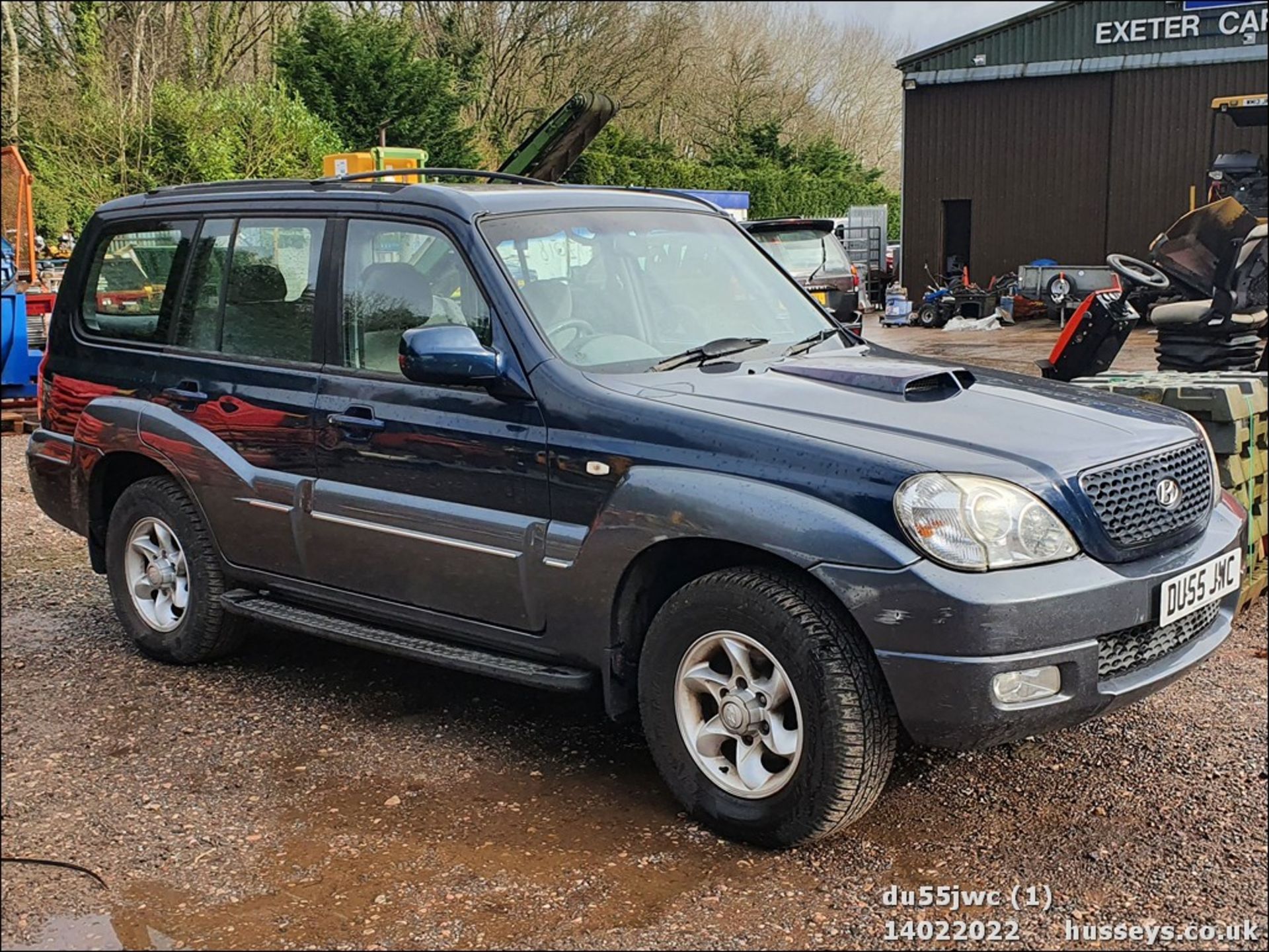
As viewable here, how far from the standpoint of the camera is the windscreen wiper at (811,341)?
4.71m

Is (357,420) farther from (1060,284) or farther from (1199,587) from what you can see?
(1060,284)

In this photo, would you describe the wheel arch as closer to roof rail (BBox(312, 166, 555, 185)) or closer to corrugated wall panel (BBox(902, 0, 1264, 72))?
roof rail (BBox(312, 166, 555, 185))

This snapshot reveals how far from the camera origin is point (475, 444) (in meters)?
4.29

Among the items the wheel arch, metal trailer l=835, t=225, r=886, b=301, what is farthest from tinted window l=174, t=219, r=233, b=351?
metal trailer l=835, t=225, r=886, b=301

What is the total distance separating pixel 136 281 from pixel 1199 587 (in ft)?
14.1

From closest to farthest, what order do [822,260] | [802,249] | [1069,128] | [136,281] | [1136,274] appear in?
[136,281] < [1136,274] < [802,249] < [822,260] < [1069,128]

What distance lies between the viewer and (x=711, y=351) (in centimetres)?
451

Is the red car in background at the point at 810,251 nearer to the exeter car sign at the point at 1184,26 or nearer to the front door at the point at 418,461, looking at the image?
the front door at the point at 418,461

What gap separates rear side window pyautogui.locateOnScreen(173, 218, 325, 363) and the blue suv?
2 cm

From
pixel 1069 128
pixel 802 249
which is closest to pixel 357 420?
pixel 802 249

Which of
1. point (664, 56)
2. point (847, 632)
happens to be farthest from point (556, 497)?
point (664, 56)

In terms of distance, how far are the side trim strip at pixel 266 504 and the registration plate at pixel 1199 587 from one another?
2.94 m

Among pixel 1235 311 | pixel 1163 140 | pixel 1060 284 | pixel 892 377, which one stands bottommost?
pixel 1060 284

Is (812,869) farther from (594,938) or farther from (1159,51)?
(1159,51)
